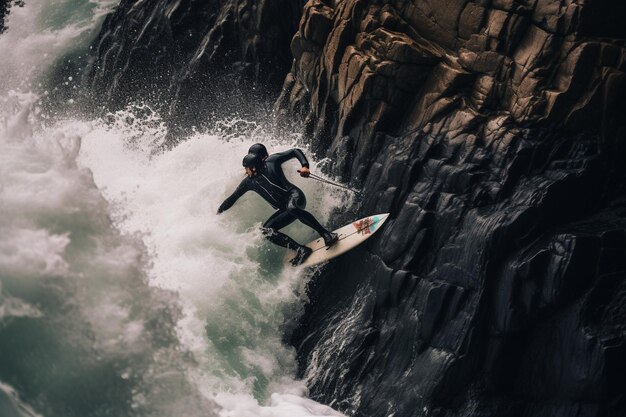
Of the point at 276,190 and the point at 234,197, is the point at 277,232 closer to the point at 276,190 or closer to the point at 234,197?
the point at 276,190

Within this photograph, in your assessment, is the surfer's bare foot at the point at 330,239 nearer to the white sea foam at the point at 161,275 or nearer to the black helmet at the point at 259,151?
the white sea foam at the point at 161,275

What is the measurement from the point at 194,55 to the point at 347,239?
8047 millimetres

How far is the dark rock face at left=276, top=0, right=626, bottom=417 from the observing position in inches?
290

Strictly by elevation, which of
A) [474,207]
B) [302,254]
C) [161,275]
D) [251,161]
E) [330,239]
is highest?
[251,161]

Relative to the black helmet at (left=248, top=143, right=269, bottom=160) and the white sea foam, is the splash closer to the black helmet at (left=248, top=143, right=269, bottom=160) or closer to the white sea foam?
the white sea foam

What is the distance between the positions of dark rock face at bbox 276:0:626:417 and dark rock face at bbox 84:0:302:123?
4.10m

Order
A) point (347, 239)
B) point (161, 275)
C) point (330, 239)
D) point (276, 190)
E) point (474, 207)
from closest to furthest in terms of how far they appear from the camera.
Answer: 1. point (474, 207)
2. point (347, 239)
3. point (330, 239)
4. point (276, 190)
5. point (161, 275)

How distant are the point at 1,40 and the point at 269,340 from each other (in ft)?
53.7

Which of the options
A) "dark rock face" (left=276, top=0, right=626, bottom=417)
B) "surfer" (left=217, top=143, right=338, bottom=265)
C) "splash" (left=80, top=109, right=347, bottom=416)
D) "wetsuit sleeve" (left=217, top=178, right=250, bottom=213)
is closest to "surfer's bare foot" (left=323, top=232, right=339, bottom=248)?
"surfer" (left=217, top=143, right=338, bottom=265)

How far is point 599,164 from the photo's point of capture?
8008 millimetres

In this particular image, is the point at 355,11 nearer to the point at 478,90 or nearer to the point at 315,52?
the point at 315,52

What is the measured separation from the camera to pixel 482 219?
8.21 metres

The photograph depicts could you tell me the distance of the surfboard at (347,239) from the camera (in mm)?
9586

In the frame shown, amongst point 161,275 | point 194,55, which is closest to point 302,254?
point 161,275
